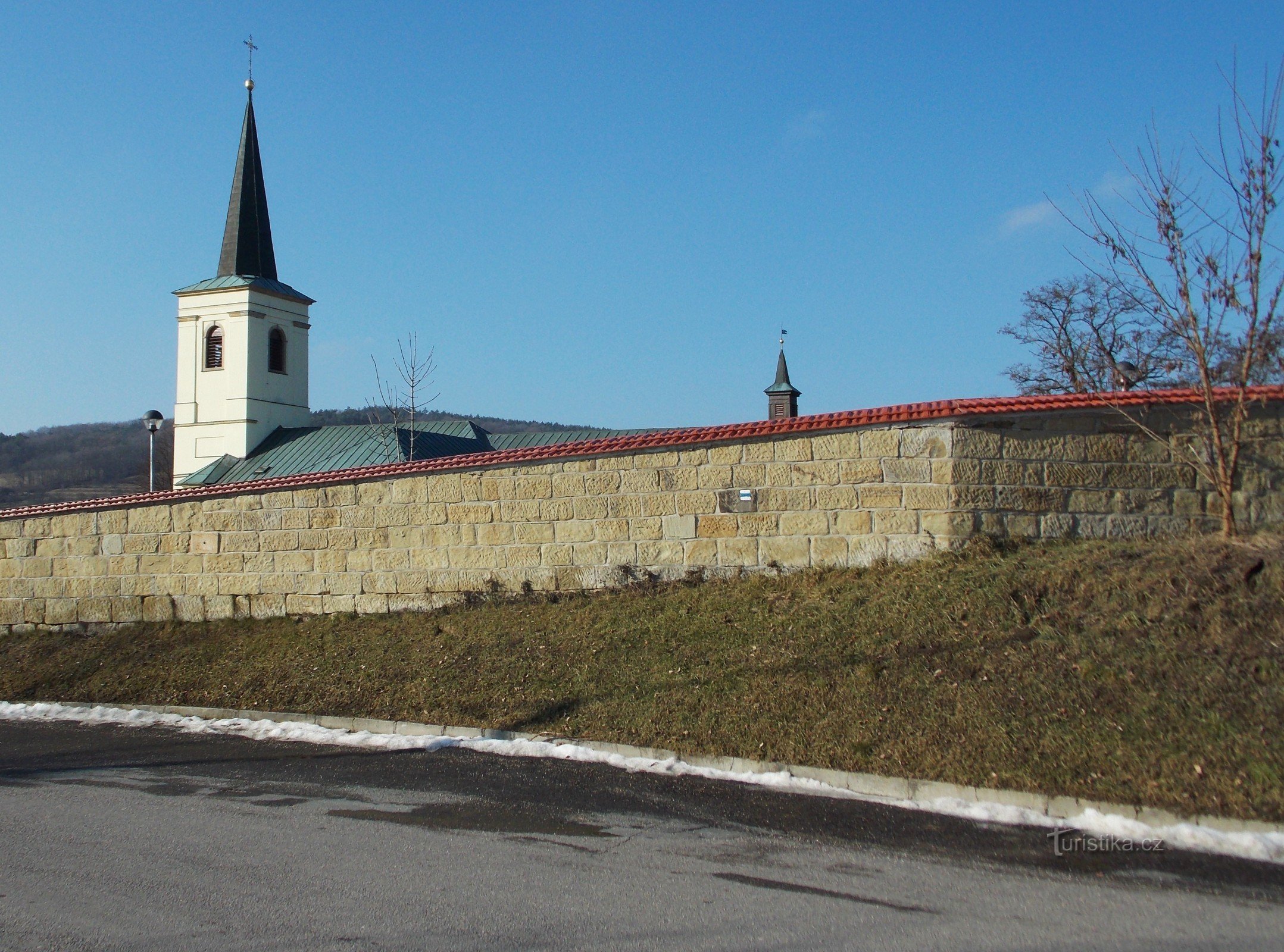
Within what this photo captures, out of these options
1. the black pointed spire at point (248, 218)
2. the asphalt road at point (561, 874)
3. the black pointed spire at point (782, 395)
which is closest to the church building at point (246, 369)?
the black pointed spire at point (248, 218)

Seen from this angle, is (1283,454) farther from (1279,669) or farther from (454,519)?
(454,519)

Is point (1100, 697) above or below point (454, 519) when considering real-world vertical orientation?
below

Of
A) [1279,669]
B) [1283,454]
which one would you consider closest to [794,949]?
[1279,669]

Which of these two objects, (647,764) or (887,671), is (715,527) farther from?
(647,764)

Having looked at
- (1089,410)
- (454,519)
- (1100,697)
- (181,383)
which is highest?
(181,383)

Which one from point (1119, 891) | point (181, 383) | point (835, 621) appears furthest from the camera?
point (181, 383)

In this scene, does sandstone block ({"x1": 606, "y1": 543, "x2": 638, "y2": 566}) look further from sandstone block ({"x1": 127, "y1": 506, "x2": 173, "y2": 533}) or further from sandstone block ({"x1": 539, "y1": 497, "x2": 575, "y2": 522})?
sandstone block ({"x1": 127, "y1": 506, "x2": 173, "y2": 533})

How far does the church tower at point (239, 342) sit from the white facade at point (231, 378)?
34 millimetres

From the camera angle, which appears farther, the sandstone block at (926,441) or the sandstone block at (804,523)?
the sandstone block at (804,523)

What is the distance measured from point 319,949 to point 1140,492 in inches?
364

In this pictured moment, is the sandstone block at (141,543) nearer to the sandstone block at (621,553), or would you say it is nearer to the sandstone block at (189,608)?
the sandstone block at (189,608)

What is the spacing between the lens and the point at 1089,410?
427 inches

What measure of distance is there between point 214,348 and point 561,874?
136ft

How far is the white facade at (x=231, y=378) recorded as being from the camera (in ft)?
136
